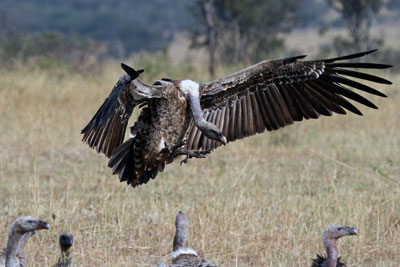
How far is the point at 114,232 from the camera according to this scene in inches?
260

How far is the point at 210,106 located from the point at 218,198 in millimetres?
1355

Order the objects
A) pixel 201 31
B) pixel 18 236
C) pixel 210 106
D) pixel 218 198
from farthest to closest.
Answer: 1. pixel 201 31
2. pixel 218 198
3. pixel 210 106
4. pixel 18 236

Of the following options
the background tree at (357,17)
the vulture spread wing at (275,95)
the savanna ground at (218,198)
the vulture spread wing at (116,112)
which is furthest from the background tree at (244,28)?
the vulture spread wing at (116,112)

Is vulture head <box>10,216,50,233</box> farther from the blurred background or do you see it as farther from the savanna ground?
the blurred background

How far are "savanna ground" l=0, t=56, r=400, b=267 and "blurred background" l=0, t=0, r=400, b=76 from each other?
6.51m

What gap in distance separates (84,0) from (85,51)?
5097 cm

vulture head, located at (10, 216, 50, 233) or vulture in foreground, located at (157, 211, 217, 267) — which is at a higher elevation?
vulture head, located at (10, 216, 50, 233)

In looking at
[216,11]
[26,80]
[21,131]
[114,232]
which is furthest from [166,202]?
[216,11]

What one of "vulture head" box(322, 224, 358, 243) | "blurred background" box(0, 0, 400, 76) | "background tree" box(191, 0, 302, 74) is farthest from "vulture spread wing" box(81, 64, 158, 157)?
"background tree" box(191, 0, 302, 74)

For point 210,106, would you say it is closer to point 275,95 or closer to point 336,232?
point 275,95

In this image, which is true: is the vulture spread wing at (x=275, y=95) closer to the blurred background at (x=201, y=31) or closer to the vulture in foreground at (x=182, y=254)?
the vulture in foreground at (x=182, y=254)

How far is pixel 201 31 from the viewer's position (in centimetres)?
2583

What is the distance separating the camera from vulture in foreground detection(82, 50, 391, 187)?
5.76m

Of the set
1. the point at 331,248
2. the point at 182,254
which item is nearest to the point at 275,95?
the point at 331,248
